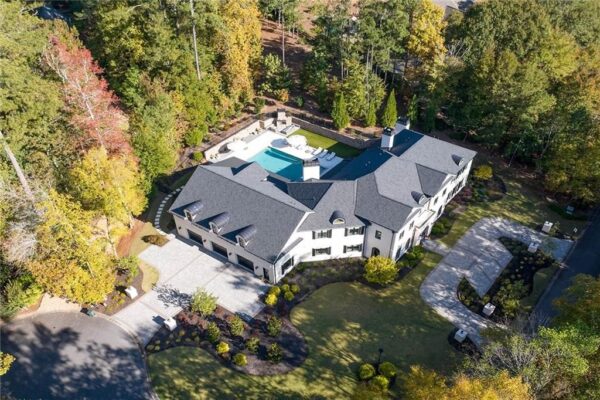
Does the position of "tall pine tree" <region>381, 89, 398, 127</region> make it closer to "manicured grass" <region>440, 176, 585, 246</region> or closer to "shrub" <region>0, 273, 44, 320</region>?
"manicured grass" <region>440, 176, 585, 246</region>

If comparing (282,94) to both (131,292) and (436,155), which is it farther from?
(131,292)

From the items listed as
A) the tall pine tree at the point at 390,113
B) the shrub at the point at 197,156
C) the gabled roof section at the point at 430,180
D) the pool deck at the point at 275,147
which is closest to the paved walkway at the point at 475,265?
the gabled roof section at the point at 430,180

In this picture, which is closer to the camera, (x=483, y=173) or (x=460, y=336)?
(x=460, y=336)

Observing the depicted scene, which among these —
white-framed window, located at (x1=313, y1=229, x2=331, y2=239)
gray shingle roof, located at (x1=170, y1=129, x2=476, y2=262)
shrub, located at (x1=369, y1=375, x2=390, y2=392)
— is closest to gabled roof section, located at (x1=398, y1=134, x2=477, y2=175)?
gray shingle roof, located at (x1=170, y1=129, x2=476, y2=262)

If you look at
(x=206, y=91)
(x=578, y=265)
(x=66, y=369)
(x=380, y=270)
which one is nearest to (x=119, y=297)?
(x=66, y=369)

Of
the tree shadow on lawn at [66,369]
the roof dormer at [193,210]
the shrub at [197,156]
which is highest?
the roof dormer at [193,210]

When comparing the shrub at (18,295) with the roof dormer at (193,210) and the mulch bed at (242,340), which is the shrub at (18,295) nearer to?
the mulch bed at (242,340)
